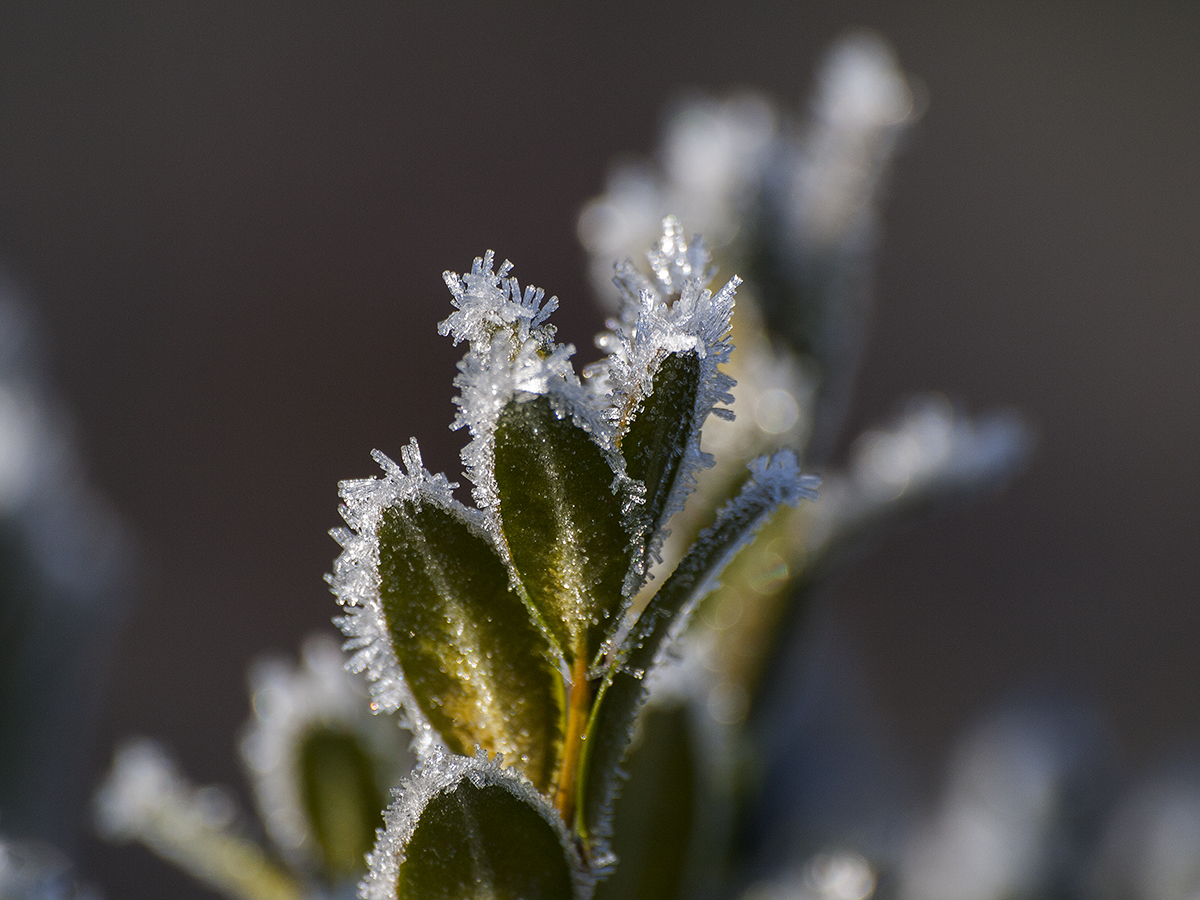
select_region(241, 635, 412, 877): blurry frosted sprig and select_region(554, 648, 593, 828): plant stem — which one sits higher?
select_region(241, 635, 412, 877): blurry frosted sprig

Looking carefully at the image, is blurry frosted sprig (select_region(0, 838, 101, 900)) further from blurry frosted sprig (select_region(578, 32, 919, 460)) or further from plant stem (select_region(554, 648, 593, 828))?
blurry frosted sprig (select_region(578, 32, 919, 460))

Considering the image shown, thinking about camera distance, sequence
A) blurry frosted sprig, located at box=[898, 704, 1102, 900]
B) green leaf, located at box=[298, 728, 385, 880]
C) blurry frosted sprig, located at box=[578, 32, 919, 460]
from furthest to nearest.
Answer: blurry frosted sprig, located at box=[898, 704, 1102, 900] < blurry frosted sprig, located at box=[578, 32, 919, 460] < green leaf, located at box=[298, 728, 385, 880]

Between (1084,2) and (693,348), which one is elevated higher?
(1084,2)

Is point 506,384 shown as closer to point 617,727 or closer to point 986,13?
point 617,727

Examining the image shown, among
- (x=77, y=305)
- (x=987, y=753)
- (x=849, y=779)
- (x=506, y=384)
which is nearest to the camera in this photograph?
(x=506, y=384)

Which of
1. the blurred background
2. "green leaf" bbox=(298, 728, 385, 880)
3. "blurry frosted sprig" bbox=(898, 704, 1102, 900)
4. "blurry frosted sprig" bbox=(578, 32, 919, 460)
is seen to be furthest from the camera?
the blurred background

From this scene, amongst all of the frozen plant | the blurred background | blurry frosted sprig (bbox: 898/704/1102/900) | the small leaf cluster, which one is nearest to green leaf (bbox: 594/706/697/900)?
the frozen plant

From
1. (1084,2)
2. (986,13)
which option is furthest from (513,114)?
(1084,2)
